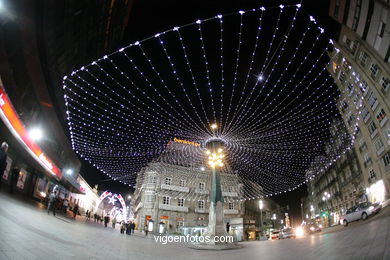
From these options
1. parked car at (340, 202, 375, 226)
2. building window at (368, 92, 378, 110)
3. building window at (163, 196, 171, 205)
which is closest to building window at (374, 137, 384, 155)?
building window at (368, 92, 378, 110)

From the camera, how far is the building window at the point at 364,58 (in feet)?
79.7

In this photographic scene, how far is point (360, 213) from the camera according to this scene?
15.2 meters

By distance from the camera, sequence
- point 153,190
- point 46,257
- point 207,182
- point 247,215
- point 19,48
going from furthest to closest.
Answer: point 247,215 < point 207,182 < point 153,190 < point 19,48 < point 46,257

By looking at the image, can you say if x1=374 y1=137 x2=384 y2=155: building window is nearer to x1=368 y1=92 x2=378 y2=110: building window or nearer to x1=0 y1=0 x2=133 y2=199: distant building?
x1=368 y1=92 x2=378 y2=110: building window

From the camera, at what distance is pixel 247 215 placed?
4500cm

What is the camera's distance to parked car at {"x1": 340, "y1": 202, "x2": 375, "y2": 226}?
1473 centimetres

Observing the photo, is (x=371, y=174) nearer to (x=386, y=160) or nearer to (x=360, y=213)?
(x=386, y=160)

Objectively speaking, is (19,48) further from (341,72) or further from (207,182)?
(341,72)

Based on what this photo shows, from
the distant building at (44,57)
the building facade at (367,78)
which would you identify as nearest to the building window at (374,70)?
the building facade at (367,78)

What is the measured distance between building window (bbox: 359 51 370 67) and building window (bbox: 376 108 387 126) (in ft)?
18.2

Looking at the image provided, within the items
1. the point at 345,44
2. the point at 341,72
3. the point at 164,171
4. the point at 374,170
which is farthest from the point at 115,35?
the point at 374,170

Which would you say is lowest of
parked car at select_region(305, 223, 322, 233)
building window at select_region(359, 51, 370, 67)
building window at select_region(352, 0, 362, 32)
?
parked car at select_region(305, 223, 322, 233)

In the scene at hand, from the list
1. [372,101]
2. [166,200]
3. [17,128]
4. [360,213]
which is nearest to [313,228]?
[360,213]

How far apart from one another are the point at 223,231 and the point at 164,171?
864 inches
